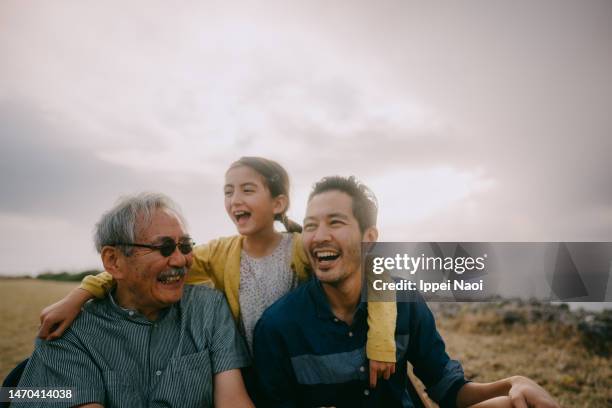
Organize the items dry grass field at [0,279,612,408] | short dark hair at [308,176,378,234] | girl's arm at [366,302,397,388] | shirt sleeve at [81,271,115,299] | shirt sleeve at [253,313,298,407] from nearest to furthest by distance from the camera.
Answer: girl's arm at [366,302,397,388] → shirt sleeve at [253,313,298,407] → shirt sleeve at [81,271,115,299] → short dark hair at [308,176,378,234] → dry grass field at [0,279,612,408]

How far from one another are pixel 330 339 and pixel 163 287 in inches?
46.8

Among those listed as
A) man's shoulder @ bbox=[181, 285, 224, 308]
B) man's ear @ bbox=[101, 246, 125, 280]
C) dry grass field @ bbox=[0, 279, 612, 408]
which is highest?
man's ear @ bbox=[101, 246, 125, 280]

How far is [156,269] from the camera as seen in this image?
107 inches

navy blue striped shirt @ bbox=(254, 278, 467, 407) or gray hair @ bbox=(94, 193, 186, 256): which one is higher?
gray hair @ bbox=(94, 193, 186, 256)

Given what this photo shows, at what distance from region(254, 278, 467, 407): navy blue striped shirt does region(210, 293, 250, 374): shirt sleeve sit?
110 millimetres

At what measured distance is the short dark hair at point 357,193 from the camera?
304 cm

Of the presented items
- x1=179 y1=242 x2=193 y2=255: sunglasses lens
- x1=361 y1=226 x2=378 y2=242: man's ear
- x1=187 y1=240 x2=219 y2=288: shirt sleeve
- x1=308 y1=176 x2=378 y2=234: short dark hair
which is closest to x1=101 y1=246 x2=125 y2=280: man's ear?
x1=179 y1=242 x2=193 y2=255: sunglasses lens

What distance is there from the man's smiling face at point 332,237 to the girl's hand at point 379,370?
594mm

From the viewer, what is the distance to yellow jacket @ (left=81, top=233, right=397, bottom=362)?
2637mm

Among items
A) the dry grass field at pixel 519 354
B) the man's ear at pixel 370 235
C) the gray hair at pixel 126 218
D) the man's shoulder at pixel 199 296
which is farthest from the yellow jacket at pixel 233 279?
the dry grass field at pixel 519 354

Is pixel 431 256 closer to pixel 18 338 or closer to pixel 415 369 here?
pixel 415 369

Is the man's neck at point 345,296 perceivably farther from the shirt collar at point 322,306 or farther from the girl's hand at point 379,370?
the girl's hand at point 379,370

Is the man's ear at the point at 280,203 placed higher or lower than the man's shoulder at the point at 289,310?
higher

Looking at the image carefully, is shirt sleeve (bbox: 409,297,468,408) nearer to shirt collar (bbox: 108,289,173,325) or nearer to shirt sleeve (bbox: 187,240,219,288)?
shirt sleeve (bbox: 187,240,219,288)
